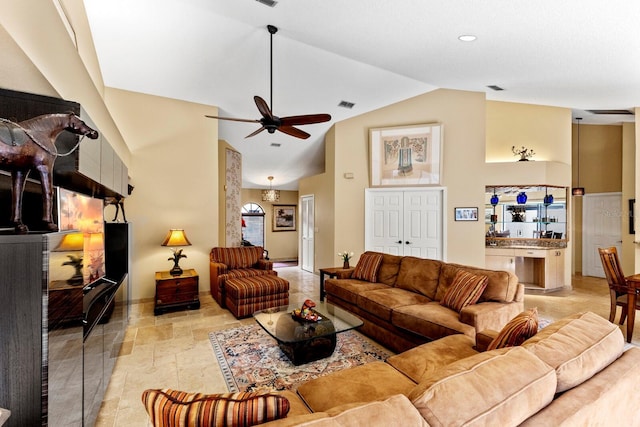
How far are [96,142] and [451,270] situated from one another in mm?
3720

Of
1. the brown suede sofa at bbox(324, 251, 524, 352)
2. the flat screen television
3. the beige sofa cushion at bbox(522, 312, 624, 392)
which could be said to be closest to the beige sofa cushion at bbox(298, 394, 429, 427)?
the beige sofa cushion at bbox(522, 312, 624, 392)

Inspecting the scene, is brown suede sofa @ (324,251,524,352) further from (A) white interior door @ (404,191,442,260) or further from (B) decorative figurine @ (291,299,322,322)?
(A) white interior door @ (404,191,442,260)

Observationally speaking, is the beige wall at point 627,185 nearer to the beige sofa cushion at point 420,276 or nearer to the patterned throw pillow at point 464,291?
the beige sofa cushion at point 420,276

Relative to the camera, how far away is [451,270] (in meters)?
3.54

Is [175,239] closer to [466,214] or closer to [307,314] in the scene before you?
[307,314]

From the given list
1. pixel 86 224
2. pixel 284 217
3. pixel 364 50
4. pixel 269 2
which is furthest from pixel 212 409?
pixel 284 217

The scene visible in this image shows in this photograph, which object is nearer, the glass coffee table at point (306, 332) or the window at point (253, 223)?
the glass coffee table at point (306, 332)

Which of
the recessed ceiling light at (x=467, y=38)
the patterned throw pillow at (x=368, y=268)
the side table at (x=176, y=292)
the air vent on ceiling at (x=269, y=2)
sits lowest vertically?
the side table at (x=176, y=292)

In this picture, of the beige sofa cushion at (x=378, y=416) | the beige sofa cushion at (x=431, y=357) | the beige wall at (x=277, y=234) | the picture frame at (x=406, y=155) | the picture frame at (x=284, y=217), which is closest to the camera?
the beige sofa cushion at (x=378, y=416)

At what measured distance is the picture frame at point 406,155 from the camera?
5.93 meters

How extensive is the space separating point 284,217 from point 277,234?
644 mm

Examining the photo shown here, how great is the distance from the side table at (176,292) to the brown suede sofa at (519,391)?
3.44 meters

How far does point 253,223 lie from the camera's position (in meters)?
10.3

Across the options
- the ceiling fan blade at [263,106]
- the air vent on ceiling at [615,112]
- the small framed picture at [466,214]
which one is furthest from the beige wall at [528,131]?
the ceiling fan blade at [263,106]
